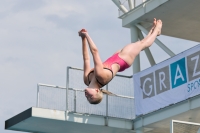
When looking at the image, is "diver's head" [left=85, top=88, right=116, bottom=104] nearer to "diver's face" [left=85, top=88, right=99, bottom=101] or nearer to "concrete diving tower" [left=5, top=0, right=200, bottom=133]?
"diver's face" [left=85, top=88, right=99, bottom=101]

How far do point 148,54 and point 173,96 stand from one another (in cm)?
513

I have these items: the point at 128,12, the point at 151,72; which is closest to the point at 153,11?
the point at 128,12

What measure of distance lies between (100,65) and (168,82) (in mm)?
10029

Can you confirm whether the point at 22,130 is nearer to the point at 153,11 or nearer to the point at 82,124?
the point at 82,124

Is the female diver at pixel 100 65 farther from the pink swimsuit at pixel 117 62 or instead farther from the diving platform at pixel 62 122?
the diving platform at pixel 62 122

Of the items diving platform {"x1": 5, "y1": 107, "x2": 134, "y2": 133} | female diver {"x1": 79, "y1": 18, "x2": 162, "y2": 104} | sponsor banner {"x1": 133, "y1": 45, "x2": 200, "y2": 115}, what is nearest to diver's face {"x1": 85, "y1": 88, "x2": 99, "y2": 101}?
female diver {"x1": 79, "y1": 18, "x2": 162, "y2": 104}

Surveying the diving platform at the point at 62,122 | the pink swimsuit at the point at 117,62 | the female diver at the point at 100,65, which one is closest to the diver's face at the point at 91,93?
the female diver at the point at 100,65

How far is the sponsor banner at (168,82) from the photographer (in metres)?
22.2

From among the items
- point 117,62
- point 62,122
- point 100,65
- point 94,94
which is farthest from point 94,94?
point 62,122

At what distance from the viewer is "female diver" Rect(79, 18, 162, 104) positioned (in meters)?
13.4

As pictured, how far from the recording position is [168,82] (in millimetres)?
23156

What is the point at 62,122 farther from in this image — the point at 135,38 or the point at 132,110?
the point at 135,38

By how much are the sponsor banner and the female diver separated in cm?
761

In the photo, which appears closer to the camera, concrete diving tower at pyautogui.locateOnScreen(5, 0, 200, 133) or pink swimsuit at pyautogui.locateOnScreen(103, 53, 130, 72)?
pink swimsuit at pyautogui.locateOnScreen(103, 53, 130, 72)
